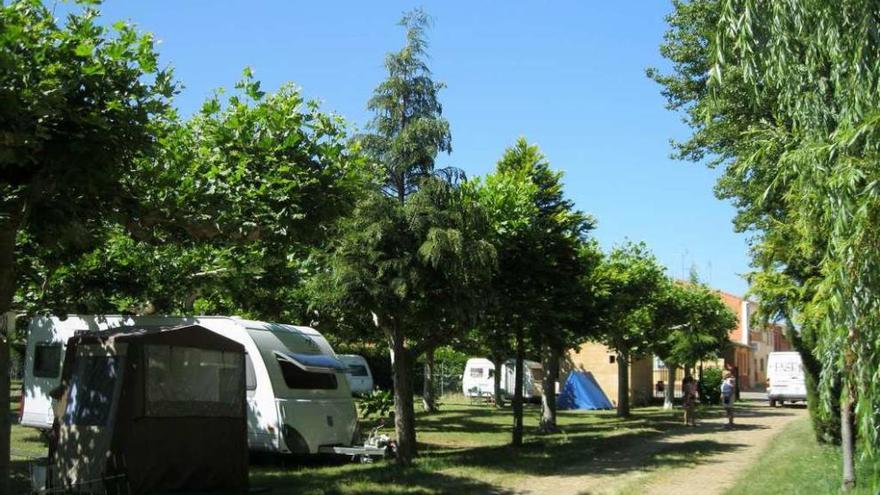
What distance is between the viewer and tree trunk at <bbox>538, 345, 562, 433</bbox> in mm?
24016

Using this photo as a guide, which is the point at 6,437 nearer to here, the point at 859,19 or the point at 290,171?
the point at 290,171

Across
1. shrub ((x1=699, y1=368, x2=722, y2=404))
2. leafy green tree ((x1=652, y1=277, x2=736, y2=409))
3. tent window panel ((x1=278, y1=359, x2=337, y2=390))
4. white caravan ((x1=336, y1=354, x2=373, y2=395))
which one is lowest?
shrub ((x1=699, y1=368, x2=722, y2=404))

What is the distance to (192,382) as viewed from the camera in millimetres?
10789

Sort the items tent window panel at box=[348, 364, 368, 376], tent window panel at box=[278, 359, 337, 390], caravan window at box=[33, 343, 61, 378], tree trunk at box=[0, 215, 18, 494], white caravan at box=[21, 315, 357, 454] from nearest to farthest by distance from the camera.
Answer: tree trunk at box=[0, 215, 18, 494] → white caravan at box=[21, 315, 357, 454] → tent window panel at box=[278, 359, 337, 390] → caravan window at box=[33, 343, 61, 378] → tent window panel at box=[348, 364, 368, 376]

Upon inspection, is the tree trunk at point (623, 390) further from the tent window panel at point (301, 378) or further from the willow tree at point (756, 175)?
the tent window panel at point (301, 378)

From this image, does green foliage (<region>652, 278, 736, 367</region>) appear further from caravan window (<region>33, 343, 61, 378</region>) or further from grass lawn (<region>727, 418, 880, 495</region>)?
caravan window (<region>33, 343, 61, 378</region>)

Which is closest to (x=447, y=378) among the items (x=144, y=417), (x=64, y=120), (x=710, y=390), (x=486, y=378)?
(x=486, y=378)

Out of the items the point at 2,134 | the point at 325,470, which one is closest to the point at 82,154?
the point at 2,134

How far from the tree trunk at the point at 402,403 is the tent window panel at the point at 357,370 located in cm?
2196

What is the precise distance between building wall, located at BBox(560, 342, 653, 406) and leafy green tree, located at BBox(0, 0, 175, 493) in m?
36.4

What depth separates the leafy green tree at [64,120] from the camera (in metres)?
7.18

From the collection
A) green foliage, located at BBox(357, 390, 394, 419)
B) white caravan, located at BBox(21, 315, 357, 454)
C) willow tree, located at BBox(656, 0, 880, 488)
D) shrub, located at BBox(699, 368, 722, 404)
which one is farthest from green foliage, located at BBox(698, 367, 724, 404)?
willow tree, located at BBox(656, 0, 880, 488)

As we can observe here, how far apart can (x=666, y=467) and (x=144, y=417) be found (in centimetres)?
936

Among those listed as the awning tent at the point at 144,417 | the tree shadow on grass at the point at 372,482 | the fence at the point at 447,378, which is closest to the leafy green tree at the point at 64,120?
the awning tent at the point at 144,417
